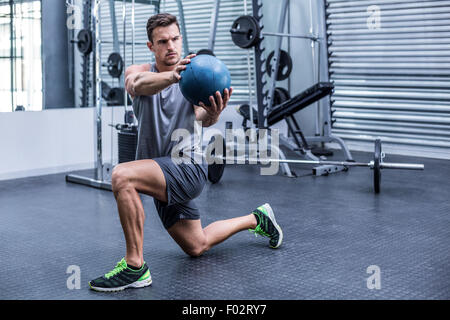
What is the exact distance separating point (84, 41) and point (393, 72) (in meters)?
3.08

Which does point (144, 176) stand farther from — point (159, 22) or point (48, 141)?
point (48, 141)

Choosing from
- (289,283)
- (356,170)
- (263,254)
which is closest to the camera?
(289,283)

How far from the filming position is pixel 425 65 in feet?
18.8

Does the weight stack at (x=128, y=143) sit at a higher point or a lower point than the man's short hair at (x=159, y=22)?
lower

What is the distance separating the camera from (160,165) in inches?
90.3

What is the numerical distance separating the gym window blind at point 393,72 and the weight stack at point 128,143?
2.41 m

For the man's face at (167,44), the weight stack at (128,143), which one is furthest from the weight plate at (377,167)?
the man's face at (167,44)

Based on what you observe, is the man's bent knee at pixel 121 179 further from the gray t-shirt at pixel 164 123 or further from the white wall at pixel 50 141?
the white wall at pixel 50 141

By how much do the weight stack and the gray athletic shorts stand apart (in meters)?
1.86

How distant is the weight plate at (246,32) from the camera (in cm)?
480
